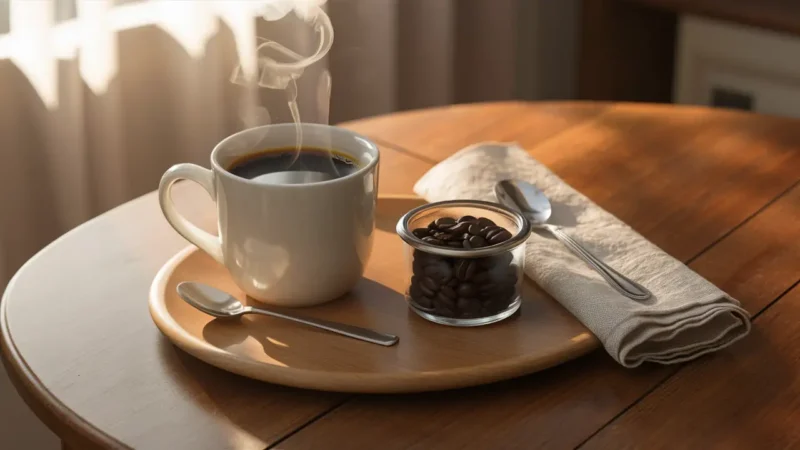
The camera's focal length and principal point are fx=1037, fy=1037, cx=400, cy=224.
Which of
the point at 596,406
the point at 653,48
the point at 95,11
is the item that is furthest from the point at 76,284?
the point at 653,48

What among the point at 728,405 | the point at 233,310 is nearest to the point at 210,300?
the point at 233,310

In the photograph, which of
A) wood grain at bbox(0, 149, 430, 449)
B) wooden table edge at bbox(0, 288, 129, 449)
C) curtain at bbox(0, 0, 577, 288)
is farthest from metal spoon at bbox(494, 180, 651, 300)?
curtain at bbox(0, 0, 577, 288)

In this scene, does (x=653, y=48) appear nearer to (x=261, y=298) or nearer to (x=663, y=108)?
(x=663, y=108)

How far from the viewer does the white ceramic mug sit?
0.72 m

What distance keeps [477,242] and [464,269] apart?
0.02 meters

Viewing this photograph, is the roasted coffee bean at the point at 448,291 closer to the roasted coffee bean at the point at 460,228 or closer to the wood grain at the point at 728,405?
the roasted coffee bean at the point at 460,228

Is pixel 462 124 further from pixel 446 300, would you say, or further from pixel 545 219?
pixel 446 300

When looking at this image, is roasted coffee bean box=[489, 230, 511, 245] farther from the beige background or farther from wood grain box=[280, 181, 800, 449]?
the beige background

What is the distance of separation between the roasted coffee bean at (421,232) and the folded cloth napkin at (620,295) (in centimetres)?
10

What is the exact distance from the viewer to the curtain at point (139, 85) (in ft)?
4.45

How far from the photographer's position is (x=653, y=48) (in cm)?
209

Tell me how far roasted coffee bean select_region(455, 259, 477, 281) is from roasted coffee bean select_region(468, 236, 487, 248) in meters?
0.01

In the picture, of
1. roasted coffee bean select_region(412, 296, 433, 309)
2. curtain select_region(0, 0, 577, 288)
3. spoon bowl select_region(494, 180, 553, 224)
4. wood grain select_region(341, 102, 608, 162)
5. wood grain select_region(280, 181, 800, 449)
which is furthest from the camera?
curtain select_region(0, 0, 577, 288)

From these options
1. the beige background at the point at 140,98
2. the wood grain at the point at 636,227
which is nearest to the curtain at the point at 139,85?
the beige background at the point at 140,98
